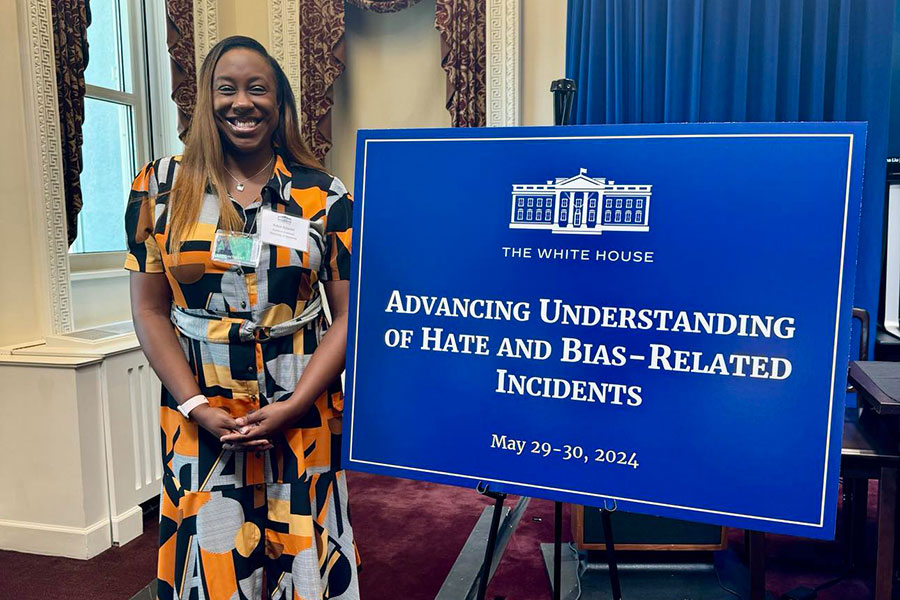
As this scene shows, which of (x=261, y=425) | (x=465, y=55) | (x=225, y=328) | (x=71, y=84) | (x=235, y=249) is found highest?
(x=465, y=55)

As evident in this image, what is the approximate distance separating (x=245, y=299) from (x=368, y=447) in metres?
0.36

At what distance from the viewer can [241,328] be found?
4.03ft

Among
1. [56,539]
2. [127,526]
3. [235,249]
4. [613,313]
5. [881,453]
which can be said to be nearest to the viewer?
[613,313]

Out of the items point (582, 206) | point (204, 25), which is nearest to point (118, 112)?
point (204, 25)

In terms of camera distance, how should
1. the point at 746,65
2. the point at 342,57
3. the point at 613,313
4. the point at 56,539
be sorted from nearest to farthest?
the point at 613,313 → the point at 56,539 → the point at 746,65 → the point at 342,57

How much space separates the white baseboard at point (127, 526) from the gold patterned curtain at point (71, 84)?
40.1 inches

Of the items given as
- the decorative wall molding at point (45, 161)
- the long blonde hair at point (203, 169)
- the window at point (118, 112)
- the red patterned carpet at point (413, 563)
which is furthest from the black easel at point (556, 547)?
the window at point (118, 112)

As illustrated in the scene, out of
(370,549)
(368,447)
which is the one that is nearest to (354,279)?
(368,447)

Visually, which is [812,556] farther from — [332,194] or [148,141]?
[148,141]

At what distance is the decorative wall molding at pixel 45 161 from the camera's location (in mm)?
2264

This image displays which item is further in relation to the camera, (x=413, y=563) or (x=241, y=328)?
(x=413, y=563)

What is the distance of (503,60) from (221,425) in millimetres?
2422

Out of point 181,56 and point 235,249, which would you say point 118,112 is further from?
point 235,249

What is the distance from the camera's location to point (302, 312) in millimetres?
1288
